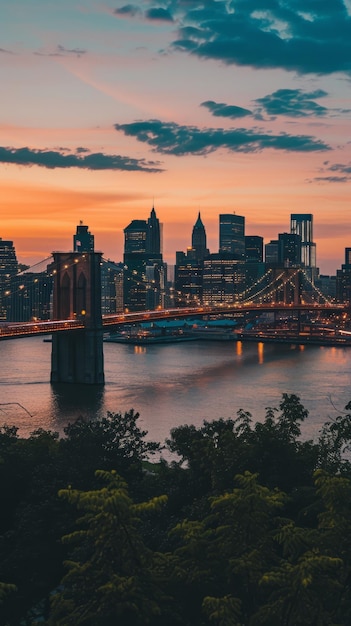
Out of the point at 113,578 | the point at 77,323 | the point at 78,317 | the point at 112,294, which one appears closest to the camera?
the point at 113,578

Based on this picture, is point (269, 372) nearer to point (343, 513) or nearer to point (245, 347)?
point (245, 347)

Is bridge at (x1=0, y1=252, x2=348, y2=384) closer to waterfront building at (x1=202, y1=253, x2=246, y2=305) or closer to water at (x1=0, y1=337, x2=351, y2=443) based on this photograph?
water at (x1=0, y1=337, x2=351, y2=443)

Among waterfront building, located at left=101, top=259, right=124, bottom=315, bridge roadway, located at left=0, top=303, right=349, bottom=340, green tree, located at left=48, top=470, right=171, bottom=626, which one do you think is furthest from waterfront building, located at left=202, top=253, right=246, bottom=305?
green tree, located at left=48, top=470, right=171, bottom=626

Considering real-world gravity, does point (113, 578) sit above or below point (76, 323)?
below

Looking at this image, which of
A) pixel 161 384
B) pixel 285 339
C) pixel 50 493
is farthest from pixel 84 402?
pixel 285 339

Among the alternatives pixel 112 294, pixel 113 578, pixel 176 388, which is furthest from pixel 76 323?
pixel 112 294

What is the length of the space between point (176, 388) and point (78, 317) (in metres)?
10.3

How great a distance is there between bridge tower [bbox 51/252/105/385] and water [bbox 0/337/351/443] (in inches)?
53.0

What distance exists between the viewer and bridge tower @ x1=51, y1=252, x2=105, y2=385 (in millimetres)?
50219

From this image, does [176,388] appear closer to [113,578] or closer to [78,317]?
[78,317]

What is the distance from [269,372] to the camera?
5616 cm

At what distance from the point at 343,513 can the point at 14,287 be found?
12925cm

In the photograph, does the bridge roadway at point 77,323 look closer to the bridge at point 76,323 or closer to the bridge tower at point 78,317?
the bridge at point 76,323

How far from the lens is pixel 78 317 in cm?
5381
